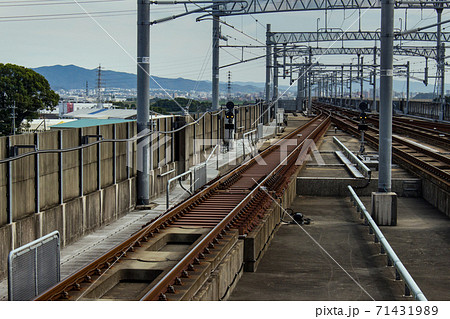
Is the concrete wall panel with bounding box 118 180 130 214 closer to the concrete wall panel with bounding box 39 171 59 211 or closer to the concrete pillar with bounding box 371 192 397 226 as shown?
the concrete wall panel with bounding box 39 171 59 211

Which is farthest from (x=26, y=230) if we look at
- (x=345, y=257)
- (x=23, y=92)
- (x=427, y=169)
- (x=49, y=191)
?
(x=23, y=92)

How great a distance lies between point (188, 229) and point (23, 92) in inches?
2684

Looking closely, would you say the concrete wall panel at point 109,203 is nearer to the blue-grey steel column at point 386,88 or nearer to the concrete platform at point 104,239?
the concrete platform at point 104,239

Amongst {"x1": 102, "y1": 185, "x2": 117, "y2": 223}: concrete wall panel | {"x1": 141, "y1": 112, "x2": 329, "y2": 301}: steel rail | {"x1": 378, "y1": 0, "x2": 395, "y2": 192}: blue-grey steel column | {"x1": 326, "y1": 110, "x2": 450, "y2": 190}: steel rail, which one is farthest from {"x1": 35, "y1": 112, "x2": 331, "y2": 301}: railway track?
{"x1": 326, "y1": 110, "x2": 450, "y2": 190}: steel rail

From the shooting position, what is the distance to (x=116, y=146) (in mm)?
17938

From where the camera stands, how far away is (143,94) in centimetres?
1867

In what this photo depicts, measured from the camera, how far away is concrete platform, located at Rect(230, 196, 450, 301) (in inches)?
454

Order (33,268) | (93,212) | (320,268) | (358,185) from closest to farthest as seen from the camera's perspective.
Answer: (33,268), (320,268), (93,212), (358,185)

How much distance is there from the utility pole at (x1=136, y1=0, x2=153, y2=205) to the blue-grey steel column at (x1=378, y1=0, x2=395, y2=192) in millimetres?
6122

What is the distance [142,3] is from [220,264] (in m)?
9.52

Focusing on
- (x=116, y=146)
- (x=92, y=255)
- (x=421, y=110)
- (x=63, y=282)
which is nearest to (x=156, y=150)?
(x=116, y=146)

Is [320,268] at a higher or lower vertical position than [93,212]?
lower

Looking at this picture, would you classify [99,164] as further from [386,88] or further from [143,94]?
[386,88]

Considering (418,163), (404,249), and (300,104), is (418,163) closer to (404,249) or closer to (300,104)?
(404,249)
